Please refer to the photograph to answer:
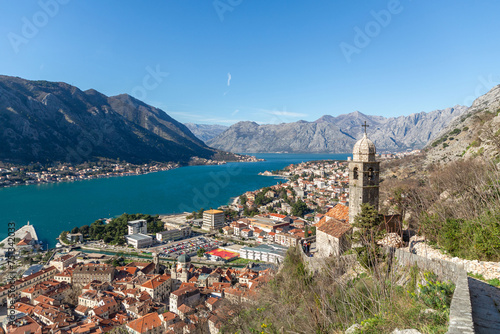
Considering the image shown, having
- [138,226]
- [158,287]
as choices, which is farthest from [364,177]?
[138,226]

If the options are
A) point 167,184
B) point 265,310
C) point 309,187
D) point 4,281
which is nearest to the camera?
point 265,310

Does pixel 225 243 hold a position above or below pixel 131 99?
below

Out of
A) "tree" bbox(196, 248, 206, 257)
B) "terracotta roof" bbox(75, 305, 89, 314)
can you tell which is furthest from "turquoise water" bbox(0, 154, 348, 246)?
"terracotta roof" bbox(75, 305, 89, 314)

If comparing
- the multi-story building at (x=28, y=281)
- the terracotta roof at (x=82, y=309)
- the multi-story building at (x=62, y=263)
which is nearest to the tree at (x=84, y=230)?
the multi-story building at (x=62, y=263)

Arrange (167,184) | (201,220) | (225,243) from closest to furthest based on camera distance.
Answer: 1. (225,243)
2. (201,220)
3. (167,184)

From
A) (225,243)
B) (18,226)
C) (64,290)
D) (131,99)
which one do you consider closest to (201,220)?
(225,243)

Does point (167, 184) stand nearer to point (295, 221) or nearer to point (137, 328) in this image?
point (295, 221)
